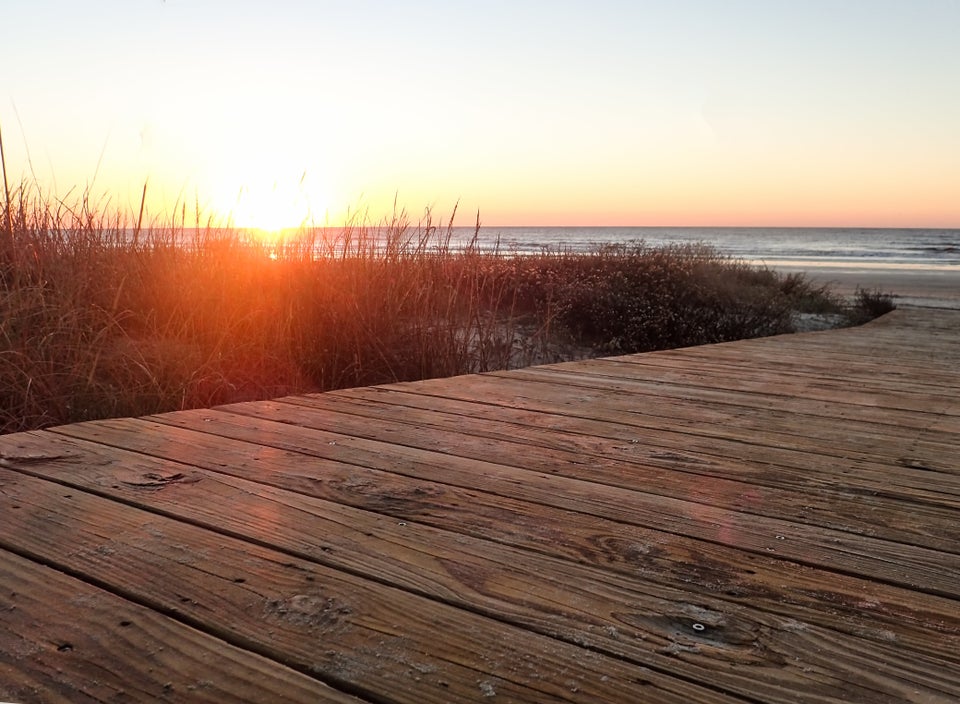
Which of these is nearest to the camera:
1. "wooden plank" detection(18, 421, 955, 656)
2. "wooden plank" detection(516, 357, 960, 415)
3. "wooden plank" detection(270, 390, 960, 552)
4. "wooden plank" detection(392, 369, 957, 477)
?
"wooden plank" detection(18, 421, 955, 656)

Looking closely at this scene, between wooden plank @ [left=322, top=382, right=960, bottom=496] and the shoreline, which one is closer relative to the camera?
wooden plank @ [left=322, top=382, right=960, bottom=496]

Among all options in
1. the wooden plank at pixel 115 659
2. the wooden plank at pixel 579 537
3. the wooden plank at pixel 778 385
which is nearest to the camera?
the wooden plank at pixel 115 659

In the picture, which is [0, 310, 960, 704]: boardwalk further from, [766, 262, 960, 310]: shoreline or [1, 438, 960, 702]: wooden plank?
[766, 262, 960, 310]: shoreline

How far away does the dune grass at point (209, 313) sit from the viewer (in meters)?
2.78

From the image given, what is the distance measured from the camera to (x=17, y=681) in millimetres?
770

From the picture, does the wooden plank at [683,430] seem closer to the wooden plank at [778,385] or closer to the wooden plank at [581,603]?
the wooden plank at [778,385]

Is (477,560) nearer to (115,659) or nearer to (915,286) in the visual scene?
(115,659)

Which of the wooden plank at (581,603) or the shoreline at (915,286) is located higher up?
the shoreline at (915,286)

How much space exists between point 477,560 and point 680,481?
58 centimetres

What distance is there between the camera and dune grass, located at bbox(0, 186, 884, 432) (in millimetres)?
2783

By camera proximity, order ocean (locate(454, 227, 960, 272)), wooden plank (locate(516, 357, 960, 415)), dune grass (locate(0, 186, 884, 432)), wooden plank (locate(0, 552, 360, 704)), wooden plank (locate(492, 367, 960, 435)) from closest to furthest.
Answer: wooden plank (locate(0, 552, 360, 704)) → wooden plank (locate(492, 367, 960, 435)) → wooden plank (locate(516, 357, 960, 415)) → dune grass (locate(0, 186, 884, 432)) → ocean (locate(454, 227, 960, 272))

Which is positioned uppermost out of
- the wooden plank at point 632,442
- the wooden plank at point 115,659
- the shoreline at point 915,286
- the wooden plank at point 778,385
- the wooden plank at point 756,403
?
the shoreline at point 915,286

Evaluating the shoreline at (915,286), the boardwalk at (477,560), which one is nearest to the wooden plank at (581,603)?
the boardwalk at (477,560)

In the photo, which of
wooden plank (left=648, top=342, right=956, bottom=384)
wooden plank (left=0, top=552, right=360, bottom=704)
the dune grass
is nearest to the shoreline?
wooden plank (left=648, top=342, right=956, bottom=384)
